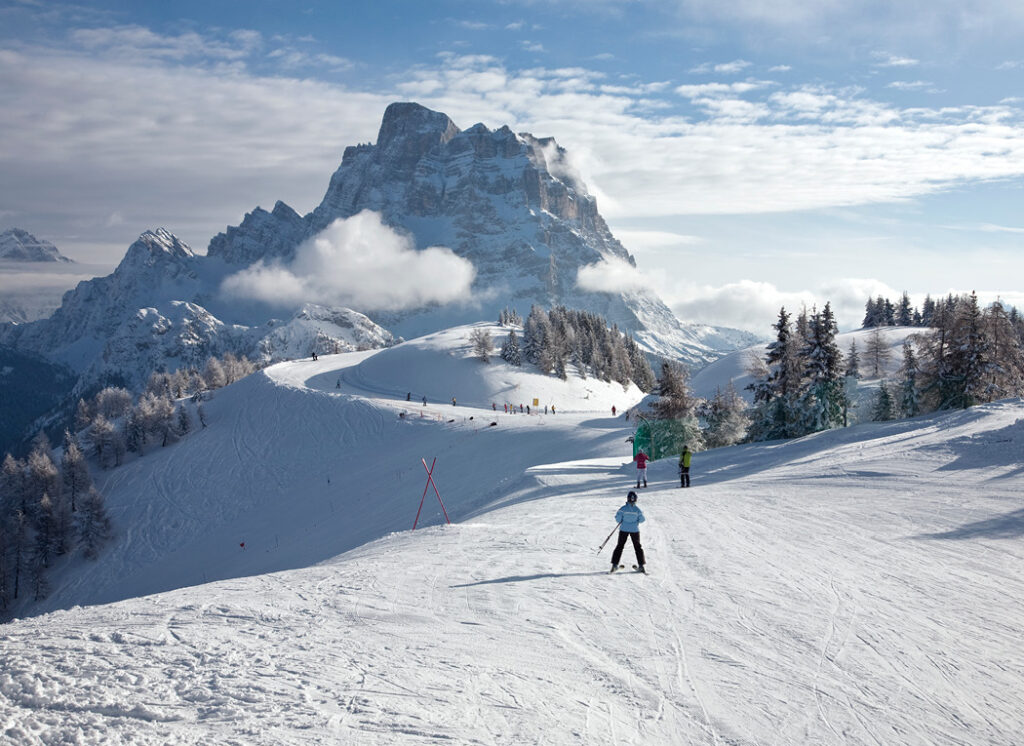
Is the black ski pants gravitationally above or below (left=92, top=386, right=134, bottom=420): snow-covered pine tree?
below

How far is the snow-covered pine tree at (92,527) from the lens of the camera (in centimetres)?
5162

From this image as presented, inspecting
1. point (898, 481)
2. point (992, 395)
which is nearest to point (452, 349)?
point (992, 395)

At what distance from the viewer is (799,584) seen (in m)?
10.9

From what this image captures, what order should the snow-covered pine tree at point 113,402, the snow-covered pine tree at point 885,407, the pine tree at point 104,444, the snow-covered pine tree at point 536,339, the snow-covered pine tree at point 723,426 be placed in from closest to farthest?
the snow-covered pine tree at point 885,407 < the snow-covered pine tree at point 723,426 < the pine tree at point 104,444 < the snow-covered pine tree at point 536,339 < the snow-covered pine tree at point 113,402

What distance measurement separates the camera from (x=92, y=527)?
52312mm

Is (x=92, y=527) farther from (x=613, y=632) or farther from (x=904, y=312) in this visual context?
(x=904, y=312)

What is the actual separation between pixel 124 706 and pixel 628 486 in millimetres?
21180

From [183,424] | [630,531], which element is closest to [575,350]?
[183,424]

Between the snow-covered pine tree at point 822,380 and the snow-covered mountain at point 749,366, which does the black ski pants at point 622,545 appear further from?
the snow-covered mountain at point 749,366

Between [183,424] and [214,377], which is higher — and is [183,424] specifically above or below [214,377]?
below

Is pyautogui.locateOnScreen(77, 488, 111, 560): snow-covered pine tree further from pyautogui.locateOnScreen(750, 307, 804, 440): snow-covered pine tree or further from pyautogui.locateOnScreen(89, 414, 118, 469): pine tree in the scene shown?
pyautogui.locateOnScreen(750, 307, 804, 440): snow-covered pine tree

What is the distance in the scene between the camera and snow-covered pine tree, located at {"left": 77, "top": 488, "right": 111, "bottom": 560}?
51.6 metres

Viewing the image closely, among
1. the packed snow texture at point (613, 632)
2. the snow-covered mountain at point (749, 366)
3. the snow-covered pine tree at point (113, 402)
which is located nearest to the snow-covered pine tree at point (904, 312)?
the snow-covered mountain at point (749, 366)

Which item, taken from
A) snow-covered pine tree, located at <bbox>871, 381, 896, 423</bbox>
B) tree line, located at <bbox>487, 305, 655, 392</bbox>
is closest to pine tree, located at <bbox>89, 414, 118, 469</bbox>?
tree line, located at <bbox>487, 305, 655, 392</bbox>
